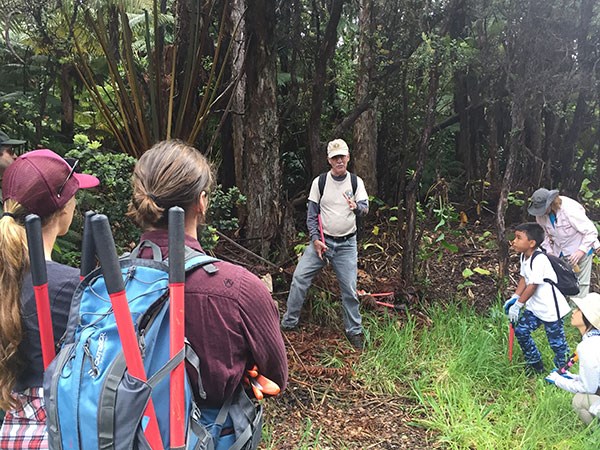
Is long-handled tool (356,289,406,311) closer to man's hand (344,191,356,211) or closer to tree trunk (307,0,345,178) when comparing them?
man's hand (344,191,356,211)

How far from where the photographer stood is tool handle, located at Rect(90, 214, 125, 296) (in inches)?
49.7

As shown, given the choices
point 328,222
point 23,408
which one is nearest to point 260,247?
point 328,222

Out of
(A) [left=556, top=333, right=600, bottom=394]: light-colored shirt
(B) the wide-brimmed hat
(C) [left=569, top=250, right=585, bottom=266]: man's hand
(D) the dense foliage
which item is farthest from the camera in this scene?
(C) [left=569, top=250, right=585, bottom=266]: man's hand

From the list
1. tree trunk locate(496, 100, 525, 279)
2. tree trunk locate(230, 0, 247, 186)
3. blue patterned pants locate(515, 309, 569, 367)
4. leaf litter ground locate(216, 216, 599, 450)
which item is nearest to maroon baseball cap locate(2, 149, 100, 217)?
leaf litter ground locate(216, 216, 599, 450)

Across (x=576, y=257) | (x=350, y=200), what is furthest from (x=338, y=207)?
(x=576, y=257)

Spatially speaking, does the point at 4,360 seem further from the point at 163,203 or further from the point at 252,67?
the point at 252,67

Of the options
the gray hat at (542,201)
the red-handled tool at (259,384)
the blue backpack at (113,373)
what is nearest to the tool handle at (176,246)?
the blue backpack at (113,373)

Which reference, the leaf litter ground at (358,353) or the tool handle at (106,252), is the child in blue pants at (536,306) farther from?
the tool handle at (106,252)

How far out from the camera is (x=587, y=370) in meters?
3.56

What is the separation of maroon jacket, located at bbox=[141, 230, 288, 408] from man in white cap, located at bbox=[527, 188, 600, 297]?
4.24 m

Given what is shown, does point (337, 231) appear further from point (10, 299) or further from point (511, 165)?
point (10, 299)

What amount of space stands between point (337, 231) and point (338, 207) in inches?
9.0

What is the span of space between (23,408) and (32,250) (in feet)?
2.19

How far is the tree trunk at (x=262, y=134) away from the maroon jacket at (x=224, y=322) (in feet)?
14.8
